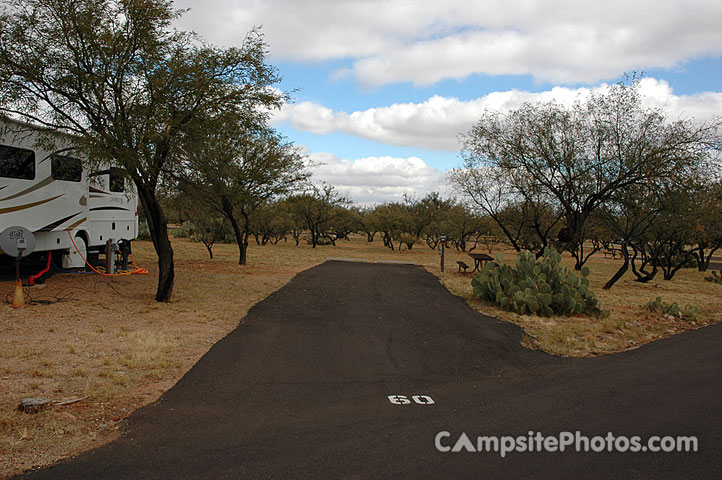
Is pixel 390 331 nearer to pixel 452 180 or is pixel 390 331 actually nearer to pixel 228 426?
pixel 228 426

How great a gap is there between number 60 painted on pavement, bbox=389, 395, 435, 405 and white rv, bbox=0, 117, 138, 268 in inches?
323

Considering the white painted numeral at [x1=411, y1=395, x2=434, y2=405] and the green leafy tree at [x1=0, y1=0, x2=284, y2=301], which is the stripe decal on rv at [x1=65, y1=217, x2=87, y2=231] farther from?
the white painted numeral at [x1=411, y1=395, x2=434, y2=405]

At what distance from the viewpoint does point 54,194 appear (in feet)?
40.0

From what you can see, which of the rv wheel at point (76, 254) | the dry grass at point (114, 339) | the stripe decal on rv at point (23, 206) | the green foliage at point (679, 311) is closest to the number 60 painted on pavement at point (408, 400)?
the dry grass at point (114, 339)

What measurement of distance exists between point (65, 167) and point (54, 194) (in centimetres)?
75

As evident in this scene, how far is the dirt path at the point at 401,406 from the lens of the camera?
378 cm

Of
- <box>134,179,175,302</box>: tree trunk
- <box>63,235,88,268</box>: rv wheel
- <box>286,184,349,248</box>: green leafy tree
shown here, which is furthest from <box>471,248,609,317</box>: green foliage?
<box>286,184,349,248</box>: green leafy tree

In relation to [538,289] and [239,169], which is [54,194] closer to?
[239,169]

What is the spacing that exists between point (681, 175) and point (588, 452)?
14.3 meters

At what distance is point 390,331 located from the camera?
900cm

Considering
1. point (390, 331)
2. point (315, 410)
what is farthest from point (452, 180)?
point (315, 410)

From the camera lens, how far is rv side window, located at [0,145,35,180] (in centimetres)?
1063

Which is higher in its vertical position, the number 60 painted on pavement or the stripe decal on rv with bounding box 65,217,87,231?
the stripe decal on rv with bounding box 65,217,87,231

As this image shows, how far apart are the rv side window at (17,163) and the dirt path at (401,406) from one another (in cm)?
644
